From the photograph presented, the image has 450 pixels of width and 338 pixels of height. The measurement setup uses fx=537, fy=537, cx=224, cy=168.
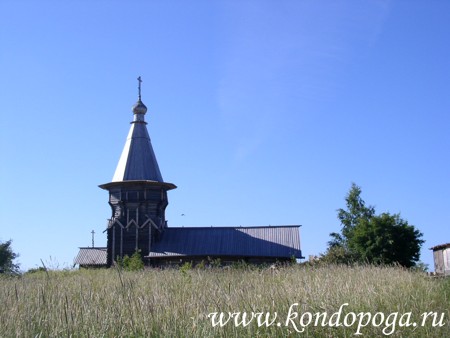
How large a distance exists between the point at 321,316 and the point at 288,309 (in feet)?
1.36

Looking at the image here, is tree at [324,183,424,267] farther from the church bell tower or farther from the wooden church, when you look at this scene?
the church bell tower

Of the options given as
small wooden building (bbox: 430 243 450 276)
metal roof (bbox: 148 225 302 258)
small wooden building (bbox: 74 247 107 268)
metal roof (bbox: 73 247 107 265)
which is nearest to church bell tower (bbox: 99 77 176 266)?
metal roof (bbox: 148 225 302 258)

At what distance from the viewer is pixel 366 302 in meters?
7.32

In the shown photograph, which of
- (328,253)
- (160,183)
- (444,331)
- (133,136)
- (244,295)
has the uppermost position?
(133,136)

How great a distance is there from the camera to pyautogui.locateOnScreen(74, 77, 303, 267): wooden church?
30.7m

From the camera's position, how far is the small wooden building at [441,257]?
25.8 meters

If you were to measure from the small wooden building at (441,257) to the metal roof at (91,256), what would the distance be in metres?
20.4

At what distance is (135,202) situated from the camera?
105ft

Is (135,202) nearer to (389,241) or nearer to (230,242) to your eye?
(230,242)

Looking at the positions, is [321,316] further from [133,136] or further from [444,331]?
[133,136]

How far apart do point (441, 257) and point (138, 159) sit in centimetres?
1811

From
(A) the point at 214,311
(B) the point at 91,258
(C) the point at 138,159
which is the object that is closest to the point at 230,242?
(C) the point at 138,159

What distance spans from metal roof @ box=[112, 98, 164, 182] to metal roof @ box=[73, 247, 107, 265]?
6.27m

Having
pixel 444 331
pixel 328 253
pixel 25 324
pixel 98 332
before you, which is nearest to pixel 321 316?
pixel 444 331
